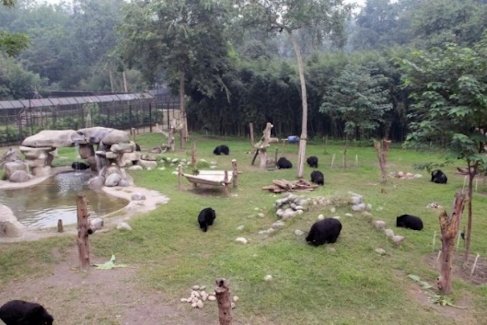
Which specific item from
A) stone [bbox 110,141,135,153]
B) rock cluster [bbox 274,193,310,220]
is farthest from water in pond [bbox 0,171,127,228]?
rock cluster [bbox 274,193,310,220]

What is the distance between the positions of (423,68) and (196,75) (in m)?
19.1

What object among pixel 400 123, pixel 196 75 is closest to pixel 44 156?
pixel 196 75

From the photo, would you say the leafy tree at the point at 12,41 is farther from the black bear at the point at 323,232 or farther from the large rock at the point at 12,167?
the large rock at the point at 12,167

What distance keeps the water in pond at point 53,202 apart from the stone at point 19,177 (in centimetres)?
72

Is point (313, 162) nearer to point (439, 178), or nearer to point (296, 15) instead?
point (439, 178)

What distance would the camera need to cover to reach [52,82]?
5406cm

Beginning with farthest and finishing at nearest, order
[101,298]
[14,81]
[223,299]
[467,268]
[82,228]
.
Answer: [14,81]
[467,268]
[82,228]
[101,298]
[223,299]

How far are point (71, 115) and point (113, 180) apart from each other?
15662 millimetres

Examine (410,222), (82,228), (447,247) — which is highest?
(447,247)

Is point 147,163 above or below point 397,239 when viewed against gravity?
above

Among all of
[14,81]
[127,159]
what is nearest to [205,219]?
[127,159]

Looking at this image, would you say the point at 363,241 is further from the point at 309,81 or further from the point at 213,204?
the point at 309,81

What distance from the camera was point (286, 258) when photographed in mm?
9766

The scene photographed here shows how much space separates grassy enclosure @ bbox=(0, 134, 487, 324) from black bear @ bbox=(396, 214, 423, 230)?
0.68 feet
